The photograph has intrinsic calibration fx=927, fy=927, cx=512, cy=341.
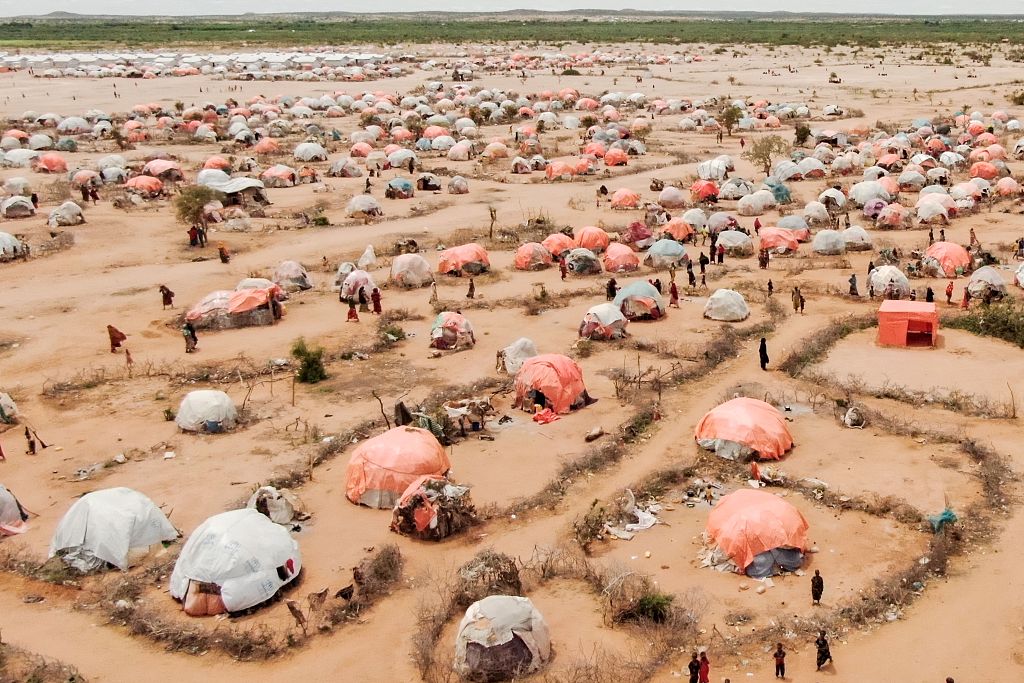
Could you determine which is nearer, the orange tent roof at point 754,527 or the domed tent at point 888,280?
the orange tent roof at point 754,527

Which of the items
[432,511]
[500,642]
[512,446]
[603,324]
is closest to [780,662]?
[500,642]

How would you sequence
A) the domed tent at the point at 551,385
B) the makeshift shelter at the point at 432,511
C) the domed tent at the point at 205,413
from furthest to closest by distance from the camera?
1. the domed tent at the point at 551,385
2. the domed tent at the point at 205,413
3. the makeshift shelter at the point at 432,511

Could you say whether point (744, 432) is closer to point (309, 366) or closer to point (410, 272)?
point (309, 366)

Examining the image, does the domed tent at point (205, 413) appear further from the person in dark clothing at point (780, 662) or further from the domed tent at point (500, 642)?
the person in dark clothing at point (780, 662)

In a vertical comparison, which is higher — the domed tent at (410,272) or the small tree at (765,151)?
the small tree at (765,151)

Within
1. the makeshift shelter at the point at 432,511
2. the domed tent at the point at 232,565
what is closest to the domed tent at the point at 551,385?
the makeshift shelter at the point at 432,511

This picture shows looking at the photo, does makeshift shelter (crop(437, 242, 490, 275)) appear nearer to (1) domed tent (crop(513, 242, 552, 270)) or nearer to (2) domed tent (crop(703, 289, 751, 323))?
(1) domed tent (crop(513, 242, 552, 270))

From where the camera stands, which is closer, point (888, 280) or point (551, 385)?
point (551, 385)
